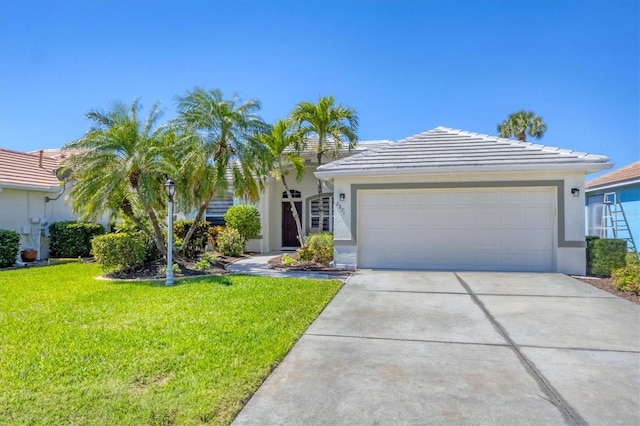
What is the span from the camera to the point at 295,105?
13.6 meters

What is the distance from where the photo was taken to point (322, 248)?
12125 mm

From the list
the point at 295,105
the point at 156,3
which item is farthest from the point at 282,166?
the point at 156,3

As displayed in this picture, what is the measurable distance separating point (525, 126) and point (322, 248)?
25676 millimetres

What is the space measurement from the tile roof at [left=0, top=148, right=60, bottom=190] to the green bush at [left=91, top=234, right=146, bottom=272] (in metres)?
6.02

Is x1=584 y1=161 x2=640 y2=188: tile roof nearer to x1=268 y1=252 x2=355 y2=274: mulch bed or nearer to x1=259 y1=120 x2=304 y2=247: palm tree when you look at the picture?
x1=268 y1=252 x2=355 y2=274: mulch bed

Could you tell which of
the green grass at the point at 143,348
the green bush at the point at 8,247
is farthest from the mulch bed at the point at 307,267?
the green bush at the point at 8,247

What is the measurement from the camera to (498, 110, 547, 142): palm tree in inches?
1150

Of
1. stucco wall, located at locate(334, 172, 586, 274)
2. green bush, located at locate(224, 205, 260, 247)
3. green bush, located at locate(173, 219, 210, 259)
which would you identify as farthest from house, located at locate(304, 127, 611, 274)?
green bush, located at locate(173, 219, 210, 259)

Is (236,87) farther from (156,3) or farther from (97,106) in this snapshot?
(97,106)

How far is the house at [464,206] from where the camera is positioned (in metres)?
10.2

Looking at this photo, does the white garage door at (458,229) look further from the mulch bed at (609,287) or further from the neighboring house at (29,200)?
the neighboring house at (29,200)

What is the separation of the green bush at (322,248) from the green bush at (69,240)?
→ 30.4 feet

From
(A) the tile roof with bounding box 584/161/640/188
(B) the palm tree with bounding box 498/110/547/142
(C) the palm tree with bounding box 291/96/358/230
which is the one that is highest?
(B) the palm tree with bounding box 498/110/547/142

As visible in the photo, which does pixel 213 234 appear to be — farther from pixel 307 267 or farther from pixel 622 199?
pixel 622 199
